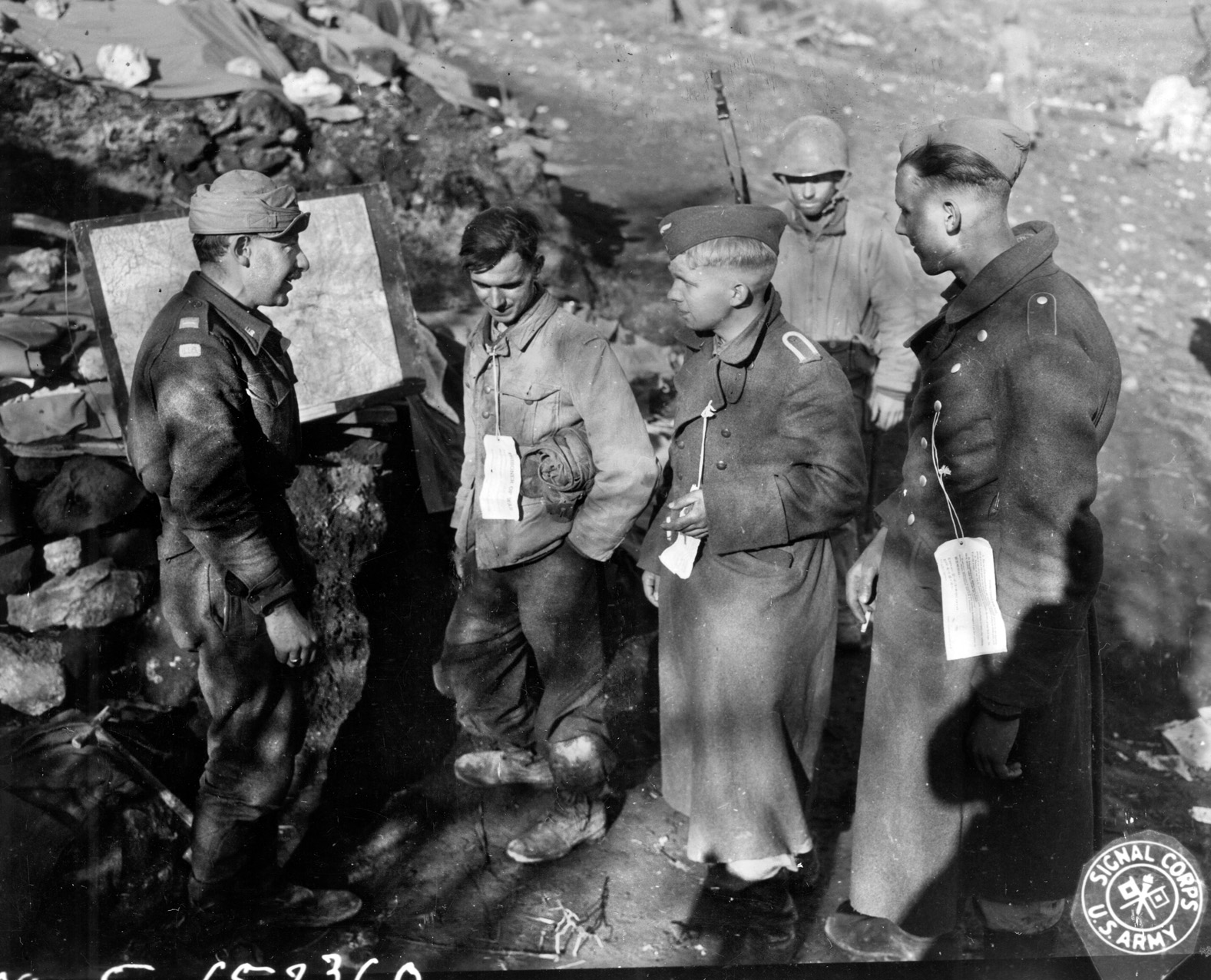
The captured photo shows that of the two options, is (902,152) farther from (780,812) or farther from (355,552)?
(355,552)

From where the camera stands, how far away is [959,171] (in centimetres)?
254

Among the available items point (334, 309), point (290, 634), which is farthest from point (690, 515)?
point (334, 309)

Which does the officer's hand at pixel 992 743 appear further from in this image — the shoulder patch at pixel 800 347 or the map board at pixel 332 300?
the map board at pixel 332 300

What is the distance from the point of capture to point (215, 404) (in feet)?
9.09

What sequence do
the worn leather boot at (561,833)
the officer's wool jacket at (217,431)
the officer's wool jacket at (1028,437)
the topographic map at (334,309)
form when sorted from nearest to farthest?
the officer's wool jacket at (1028,437) → the officer's wool jacket at (217,431) → the worn leather boot at (561,833) → the topographic map at (334,309)

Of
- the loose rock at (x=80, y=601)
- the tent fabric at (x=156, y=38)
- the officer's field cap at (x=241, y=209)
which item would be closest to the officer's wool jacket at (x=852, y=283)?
the officer's field cap at (x=241, y=209)

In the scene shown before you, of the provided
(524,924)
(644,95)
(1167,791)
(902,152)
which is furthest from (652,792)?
(644,95)

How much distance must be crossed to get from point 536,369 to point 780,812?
1.54m

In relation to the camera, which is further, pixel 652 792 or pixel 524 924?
pixel 652 792

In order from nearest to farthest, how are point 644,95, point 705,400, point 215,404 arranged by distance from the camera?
point 215,404
point 705,400
point 644,95

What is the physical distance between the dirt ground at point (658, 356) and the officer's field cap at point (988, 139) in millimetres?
2196

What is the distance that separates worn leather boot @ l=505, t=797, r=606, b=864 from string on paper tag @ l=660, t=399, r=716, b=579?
3.47ft

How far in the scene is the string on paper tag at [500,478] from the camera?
3.33m

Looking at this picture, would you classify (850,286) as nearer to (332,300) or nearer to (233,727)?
(332,300)
